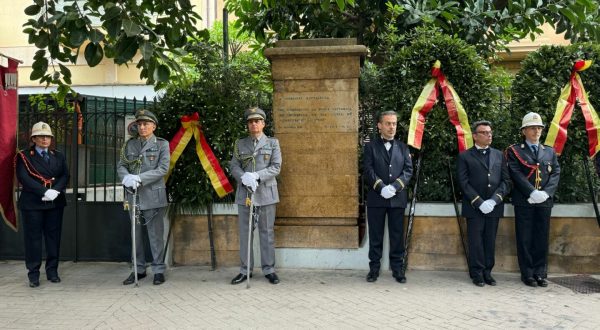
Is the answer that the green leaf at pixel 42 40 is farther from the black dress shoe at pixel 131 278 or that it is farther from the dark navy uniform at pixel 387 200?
the dark navy uniform at pixel 387 200

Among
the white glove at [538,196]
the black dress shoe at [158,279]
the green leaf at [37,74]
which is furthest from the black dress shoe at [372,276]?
the green leaf at [37,74]

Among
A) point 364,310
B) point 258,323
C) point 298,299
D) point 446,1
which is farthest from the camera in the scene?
point 446,1

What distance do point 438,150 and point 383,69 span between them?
1307 mm

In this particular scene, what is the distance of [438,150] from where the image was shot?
21.5ft

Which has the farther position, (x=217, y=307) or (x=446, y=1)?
(x=446, y=1)

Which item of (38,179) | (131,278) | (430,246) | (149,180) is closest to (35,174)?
(38,179)

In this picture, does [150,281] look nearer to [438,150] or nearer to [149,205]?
[149,205]

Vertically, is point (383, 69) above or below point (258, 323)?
above

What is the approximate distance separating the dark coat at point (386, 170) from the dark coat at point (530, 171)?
1.21m

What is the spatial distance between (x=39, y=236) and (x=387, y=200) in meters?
4.19

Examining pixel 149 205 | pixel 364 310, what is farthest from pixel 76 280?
pixel 364 310

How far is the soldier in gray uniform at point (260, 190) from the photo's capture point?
614cm

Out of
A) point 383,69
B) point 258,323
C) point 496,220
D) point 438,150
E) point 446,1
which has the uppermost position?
point 446,1

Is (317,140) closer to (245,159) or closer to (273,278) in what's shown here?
(245,159)
